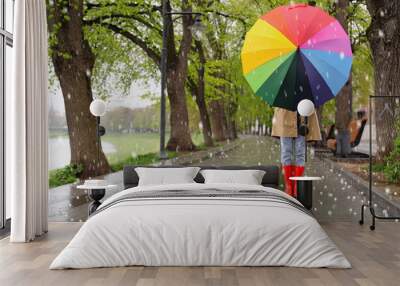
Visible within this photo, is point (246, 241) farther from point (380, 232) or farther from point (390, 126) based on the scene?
point (390, 126)

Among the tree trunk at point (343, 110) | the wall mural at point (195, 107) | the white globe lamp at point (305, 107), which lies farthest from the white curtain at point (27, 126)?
the tree trunk at point (343, 110)

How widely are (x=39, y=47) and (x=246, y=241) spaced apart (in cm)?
275

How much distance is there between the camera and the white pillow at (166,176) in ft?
18.7

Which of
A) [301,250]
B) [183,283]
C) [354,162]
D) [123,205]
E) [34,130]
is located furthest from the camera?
[354,162]

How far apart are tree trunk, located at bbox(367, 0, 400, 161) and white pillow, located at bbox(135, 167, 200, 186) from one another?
256cm

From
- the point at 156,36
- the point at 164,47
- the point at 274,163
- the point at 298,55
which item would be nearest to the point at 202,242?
the point at 298,55

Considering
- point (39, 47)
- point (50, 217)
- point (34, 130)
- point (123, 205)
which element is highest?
point (39, 47)

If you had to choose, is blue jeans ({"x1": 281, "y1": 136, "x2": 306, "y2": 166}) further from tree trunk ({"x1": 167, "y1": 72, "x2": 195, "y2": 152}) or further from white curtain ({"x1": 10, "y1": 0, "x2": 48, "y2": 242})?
white curtain ({"x1": 10, "y1": 0, "x2": 48, "y2": 242})

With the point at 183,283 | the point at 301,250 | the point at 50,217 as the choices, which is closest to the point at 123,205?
the point at 183,283

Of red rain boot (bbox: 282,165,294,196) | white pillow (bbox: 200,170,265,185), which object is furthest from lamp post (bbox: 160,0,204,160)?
red rain boot (bbox: 282,165,294,196)

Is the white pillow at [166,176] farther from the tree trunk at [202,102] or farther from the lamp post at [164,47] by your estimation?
the tree trunk at [202,102]

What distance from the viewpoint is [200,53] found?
285 inches

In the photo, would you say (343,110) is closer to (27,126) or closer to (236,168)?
(236,168)

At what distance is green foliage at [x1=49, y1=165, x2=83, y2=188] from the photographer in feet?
23.0
